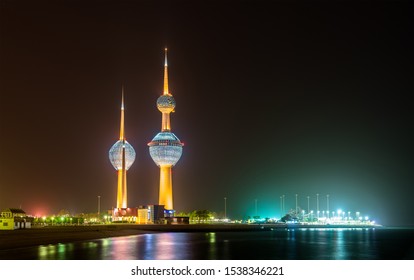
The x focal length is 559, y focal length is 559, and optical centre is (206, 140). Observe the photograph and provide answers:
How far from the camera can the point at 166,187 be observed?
579 feet

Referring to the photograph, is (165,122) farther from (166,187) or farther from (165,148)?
(166,187)

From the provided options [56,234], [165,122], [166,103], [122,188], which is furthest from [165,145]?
[56,234]

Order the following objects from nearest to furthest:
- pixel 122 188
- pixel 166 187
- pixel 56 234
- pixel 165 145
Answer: pixel 56 234 < pixel 166 187 < pixel 165 145 < pixel 122 188

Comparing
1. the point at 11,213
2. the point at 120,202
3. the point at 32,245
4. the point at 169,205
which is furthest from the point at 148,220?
the point at 32,245

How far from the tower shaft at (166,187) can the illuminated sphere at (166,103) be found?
1856 cm

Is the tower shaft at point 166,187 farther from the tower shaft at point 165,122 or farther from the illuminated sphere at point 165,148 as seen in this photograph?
the tower shaft at point 165,122

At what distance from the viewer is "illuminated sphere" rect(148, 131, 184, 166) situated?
180 m

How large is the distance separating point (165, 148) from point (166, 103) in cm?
1460

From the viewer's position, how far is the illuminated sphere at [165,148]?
18050 cm

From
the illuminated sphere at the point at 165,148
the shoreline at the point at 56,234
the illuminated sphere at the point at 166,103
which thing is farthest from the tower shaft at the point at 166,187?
the shoreline at the point at 56,234
